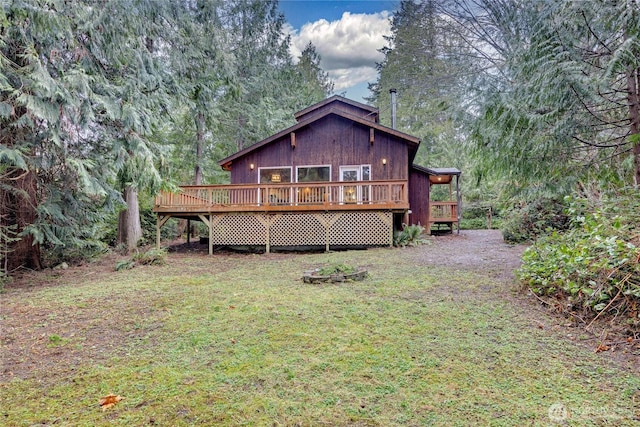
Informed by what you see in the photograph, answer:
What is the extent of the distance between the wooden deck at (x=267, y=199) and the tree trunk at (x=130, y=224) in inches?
52.4

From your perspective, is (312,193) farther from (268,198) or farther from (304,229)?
(268,198)

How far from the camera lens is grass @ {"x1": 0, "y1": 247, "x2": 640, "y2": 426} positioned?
2.27 m

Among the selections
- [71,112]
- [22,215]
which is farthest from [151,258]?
[71,112]

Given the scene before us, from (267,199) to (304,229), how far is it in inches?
63.5

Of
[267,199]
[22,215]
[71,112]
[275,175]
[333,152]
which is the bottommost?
[22,215]

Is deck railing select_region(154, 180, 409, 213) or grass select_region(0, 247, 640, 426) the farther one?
deck railing select_region(154, 180, 409, 213)

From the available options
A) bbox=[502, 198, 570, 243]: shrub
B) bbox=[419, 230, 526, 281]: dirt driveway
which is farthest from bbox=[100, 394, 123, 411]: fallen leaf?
bbox=[502, 198, 570, 243]: shrub

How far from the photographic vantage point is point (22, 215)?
707cm

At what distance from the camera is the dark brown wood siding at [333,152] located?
513 inches

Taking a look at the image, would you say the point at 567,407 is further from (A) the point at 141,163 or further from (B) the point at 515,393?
(A) the point at 141,163

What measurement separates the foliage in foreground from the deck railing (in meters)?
5.98

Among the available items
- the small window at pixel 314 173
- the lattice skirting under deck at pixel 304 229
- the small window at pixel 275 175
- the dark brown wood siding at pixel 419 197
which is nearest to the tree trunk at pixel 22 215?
the lattice skirting under deck at pixel 304 229

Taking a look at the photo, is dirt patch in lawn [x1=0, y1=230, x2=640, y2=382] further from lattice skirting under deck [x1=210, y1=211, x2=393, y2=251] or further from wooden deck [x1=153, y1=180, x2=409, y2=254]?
wooden deck [x1=153, y1=180, x2=409, y2=254]

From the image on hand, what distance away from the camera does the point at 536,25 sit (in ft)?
16.1
